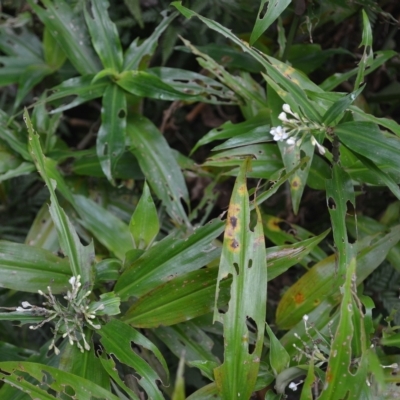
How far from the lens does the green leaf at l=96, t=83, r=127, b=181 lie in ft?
4.50

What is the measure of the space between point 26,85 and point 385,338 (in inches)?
47.3

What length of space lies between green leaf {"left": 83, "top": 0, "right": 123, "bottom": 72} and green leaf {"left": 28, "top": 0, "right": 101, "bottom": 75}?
0.12 m

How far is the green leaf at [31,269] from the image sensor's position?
1.15 m

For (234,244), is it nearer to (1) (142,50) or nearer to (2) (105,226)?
(2) (105,226)

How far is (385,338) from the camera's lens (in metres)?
1.05

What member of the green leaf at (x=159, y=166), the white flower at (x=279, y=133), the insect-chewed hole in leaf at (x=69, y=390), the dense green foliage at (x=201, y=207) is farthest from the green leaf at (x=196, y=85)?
the insect-chewed hole in leaf at (x=69, y=390)

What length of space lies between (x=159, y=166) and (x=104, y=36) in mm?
377

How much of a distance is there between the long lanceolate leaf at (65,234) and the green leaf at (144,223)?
12cm

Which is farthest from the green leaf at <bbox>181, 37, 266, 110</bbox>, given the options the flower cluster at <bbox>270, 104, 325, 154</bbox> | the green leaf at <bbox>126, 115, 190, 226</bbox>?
the flower cluster at <bbox>270, 104, 325, 154</bbox>

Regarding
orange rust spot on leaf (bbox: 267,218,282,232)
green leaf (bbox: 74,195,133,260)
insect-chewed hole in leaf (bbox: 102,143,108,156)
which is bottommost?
orange rust spot on leaf (bbox: 267,218,282,232)

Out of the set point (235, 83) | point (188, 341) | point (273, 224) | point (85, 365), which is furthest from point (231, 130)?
point (85, 365)

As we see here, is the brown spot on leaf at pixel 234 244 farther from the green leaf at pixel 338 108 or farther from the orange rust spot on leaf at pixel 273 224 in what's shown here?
the orange rust spot on leaf at pixel 273 224

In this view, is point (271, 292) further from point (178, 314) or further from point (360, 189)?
point (178, 314)

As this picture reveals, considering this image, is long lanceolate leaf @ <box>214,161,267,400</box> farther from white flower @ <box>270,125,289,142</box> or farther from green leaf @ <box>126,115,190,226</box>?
green leaf @ <box>126,115,190,226</box>
